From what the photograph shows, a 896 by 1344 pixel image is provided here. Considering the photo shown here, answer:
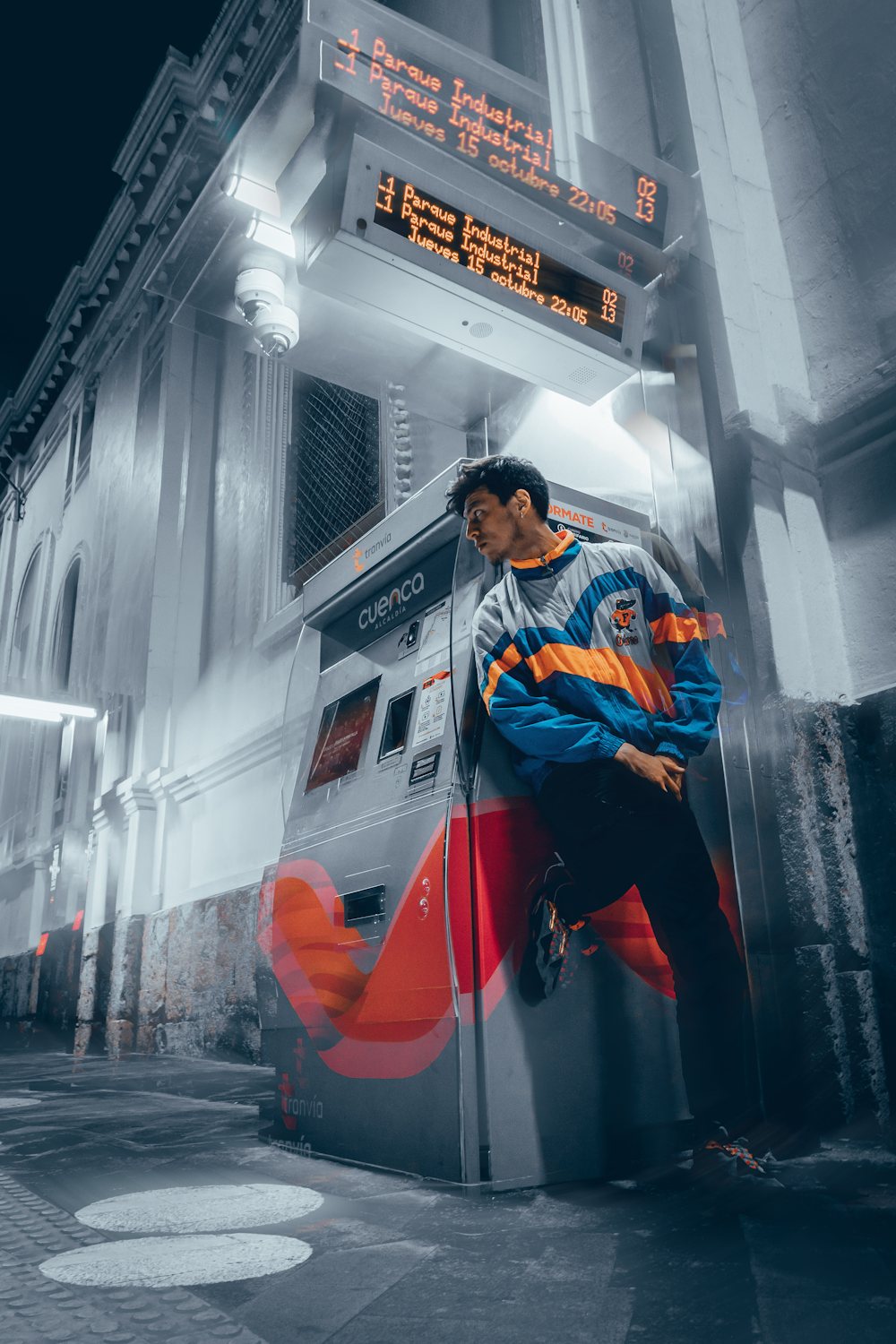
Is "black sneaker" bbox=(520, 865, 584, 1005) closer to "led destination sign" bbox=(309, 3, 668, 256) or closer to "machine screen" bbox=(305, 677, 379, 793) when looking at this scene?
"machine screen" bbox=(305, 677, 379, 793)

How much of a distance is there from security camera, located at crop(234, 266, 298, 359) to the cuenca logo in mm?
1759

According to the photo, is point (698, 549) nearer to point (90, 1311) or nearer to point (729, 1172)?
point (729, 1172)

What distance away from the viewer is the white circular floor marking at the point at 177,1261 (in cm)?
149

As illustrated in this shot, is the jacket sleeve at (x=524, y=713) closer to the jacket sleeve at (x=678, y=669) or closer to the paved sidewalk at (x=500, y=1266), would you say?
the jacket sleeve at (x=678, y=669)

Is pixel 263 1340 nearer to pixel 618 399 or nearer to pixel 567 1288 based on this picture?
pixel 567 1288

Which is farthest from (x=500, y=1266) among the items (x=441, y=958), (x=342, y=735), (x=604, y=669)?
(x=342, y=735)

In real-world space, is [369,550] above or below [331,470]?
below

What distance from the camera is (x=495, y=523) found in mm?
2393

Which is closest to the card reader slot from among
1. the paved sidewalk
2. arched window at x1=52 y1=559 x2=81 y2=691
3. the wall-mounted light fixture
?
the paved sidewalk

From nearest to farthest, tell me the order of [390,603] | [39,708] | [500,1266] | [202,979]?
[500,1266]
[390,603]
[202,979]
[39,708]

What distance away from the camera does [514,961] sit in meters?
2.10

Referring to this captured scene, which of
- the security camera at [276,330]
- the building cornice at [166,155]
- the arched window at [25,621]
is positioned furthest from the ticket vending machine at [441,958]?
the arched window at [25,621]

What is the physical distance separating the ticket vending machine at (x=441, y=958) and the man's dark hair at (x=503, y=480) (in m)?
0.17

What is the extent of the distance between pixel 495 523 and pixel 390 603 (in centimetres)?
66
